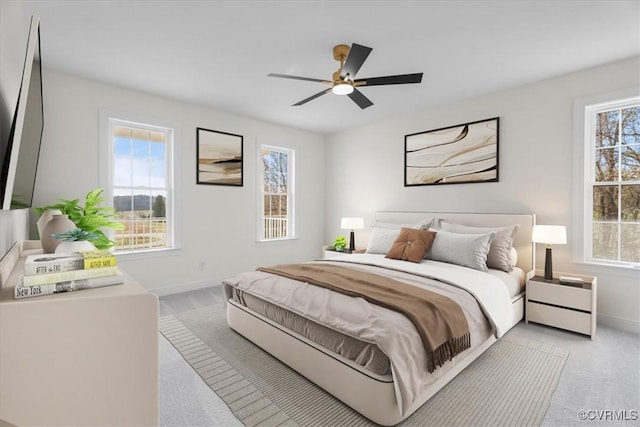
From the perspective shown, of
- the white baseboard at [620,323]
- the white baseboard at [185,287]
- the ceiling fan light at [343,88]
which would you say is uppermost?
the ceiling fan light at [343,88]

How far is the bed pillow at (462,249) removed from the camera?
10.5 ft

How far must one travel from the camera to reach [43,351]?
0.80 metres

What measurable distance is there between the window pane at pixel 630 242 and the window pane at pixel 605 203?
0.14 meters

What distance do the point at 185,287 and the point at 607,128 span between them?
17.4 feet

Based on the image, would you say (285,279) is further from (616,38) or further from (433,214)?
(616,38)

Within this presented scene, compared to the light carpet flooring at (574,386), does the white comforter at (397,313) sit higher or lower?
higher

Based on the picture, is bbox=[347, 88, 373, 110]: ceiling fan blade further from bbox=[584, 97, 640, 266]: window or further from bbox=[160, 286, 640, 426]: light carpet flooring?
bbox=[160, 286, 640, 426]: light carpet flooring

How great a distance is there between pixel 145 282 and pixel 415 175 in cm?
396

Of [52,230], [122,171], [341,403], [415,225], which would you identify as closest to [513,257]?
[415,225]

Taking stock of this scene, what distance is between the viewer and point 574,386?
2104 millimetres

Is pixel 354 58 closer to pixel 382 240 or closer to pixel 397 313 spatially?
pixel 397 313

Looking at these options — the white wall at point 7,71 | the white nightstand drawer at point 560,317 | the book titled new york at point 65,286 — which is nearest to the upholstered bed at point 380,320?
the white nightstand drawer at point 560,317

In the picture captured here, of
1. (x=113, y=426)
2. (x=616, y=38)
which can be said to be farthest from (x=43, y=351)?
(x=616, y=38)

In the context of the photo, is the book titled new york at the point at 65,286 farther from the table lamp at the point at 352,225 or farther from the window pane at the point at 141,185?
the table lamp at the point at 352,225
